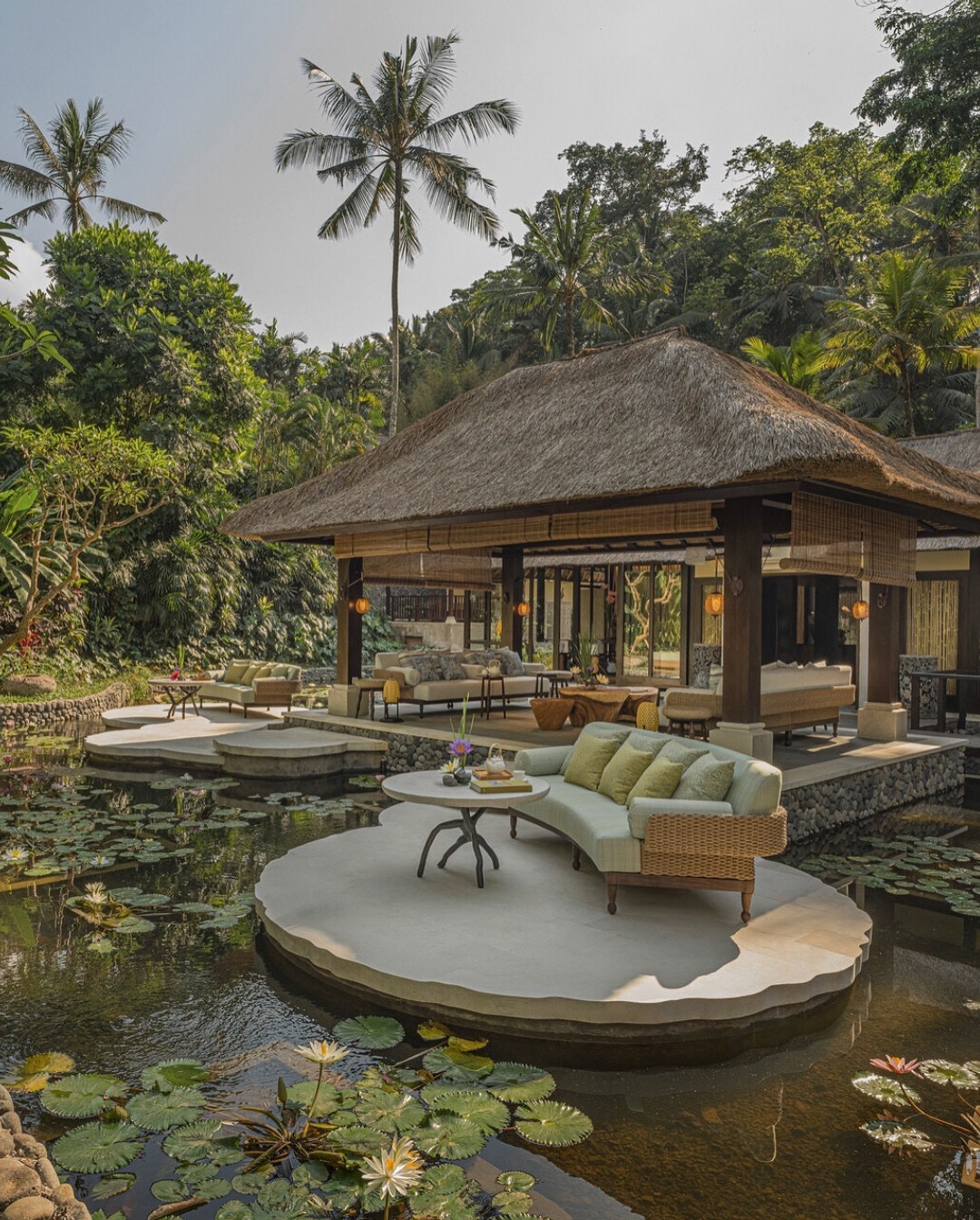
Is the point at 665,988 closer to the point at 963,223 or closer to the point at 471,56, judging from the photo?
the point at 471,56

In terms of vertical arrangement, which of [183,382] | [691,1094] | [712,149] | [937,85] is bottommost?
[691,1094]

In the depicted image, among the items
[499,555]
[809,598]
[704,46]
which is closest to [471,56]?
[704,46]

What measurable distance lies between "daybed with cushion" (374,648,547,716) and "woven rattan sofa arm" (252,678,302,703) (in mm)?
1342

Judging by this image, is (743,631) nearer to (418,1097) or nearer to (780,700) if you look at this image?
(780,700)

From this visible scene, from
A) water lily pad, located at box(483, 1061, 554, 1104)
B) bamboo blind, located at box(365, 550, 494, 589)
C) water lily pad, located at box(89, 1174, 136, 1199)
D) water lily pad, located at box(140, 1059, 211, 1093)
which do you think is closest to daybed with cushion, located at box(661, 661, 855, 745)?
bamboo blind, located at box(365, 550, 494, 589)

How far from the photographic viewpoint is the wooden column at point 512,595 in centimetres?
1456

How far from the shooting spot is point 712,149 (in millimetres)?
34906

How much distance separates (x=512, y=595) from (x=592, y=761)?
887 cm

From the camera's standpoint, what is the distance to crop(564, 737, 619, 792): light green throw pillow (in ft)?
19.6

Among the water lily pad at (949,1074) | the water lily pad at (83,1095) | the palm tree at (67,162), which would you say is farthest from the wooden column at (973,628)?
the palm tree at (67,162)

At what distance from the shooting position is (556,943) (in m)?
4.30

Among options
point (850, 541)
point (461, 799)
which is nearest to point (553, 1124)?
point (461, 799)

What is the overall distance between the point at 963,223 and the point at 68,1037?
97.0 feet

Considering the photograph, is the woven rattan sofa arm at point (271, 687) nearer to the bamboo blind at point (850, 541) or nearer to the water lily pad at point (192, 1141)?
the bamboo blind at point (850, 541)
